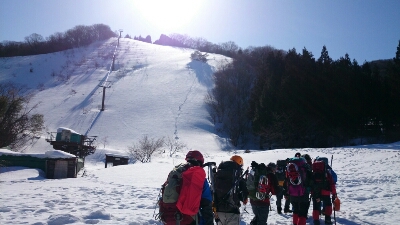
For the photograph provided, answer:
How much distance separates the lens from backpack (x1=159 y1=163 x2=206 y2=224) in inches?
161

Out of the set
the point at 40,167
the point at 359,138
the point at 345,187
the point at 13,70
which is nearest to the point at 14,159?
the point at 40,167

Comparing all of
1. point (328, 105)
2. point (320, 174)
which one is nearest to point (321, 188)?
point (320, 174)

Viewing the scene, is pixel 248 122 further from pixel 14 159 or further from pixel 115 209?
pixel 115 209

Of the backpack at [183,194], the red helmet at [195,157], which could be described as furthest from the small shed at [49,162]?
the backpack at [183,194]

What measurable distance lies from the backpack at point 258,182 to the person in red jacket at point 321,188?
53.2 inches

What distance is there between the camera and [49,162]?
792 inches

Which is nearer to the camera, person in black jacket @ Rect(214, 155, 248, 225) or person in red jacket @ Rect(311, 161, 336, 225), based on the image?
person in black jacket @ Rect(214, 155, 248, 225)

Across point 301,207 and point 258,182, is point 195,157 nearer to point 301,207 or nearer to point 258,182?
point 258,182

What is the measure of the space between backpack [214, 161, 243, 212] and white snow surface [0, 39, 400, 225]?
10.2 ft

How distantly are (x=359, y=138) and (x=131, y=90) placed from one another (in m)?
44.0

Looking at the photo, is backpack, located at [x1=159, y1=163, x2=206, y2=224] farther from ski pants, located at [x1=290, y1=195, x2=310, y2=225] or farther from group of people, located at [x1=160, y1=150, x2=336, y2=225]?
ski pants, located at [x1=290, y1=195, x2=310, y2=225]

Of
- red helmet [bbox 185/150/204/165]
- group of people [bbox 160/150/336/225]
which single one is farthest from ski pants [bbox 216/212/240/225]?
red helmet [bbox 185/150/204/165]

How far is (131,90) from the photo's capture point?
6619cm

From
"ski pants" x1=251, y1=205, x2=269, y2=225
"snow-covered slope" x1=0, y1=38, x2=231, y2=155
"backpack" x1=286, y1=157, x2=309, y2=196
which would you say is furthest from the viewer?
"snow-covered slope" x1=0, y1=38, x2=231, y2=155
